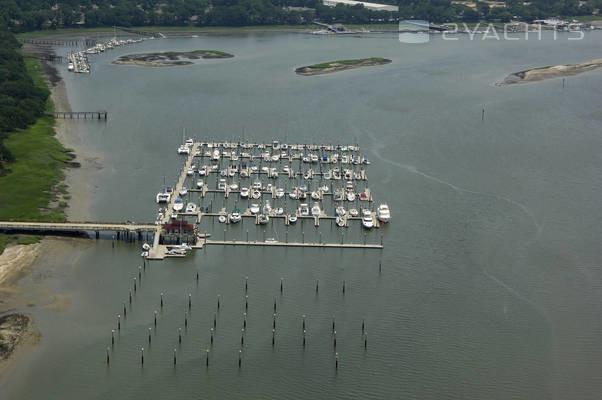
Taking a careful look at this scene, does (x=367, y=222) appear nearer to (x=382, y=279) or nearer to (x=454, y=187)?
(x=382, y=279)

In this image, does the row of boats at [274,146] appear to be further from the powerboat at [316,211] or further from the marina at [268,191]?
the powerboat at [316,211]

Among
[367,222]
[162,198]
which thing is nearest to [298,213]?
[367,222]

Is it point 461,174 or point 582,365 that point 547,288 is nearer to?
point 582,365

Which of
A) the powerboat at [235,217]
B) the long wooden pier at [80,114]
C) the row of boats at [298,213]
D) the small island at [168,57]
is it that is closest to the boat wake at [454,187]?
the row of boats at [298,213]

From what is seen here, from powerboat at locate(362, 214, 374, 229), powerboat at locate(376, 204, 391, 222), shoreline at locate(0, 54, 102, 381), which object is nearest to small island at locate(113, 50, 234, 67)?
shoreline at locate(0, 54, 102, 381)

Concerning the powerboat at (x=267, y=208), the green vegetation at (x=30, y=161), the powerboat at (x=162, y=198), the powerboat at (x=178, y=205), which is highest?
the green vegetation at (x=30, y=161)
